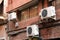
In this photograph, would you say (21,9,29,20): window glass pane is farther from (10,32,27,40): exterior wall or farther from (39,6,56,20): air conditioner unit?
(39,6,56,20): air conditioner unit

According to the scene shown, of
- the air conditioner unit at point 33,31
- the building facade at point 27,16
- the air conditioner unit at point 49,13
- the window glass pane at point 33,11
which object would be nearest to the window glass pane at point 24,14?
the building facade at point 27,16

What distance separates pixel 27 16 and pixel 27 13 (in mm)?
129

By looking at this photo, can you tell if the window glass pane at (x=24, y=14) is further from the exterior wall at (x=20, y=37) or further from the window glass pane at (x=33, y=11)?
the exterior wall at (x=20, y=37)

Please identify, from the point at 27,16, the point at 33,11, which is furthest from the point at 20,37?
the point at 33,11

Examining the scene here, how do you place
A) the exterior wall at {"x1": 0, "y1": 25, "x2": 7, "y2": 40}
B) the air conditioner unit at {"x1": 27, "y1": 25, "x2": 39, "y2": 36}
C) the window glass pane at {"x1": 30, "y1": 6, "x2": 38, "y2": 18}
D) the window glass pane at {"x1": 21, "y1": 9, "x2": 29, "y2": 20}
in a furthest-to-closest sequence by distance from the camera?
1. the exterior wall at {"x1": 0, "y1": 25, "x2": 7, "y2": 40}
2. the window glass pane at {"x1": 21, "y1": 9, "x2": 29, "y2": 20}
3. the window glass pane at {"x1": 30, "y1": 6, "x2": 38, "y2": 18}
4. the air conditioner unit at {"x1": 27, "y1": 25, "x2": 39, "y2": 36}

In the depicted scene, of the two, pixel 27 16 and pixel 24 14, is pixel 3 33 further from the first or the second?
pixel 27 16

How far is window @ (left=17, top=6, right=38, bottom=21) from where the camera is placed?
7165 mm

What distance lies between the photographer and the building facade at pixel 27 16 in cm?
593

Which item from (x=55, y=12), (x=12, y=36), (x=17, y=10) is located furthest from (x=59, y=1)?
(x=12, y=36)

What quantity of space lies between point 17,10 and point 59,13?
2841 millimetres

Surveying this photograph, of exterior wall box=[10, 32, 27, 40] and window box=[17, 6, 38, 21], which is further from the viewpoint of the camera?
exterior wall box=[10, 32, 27, 40]

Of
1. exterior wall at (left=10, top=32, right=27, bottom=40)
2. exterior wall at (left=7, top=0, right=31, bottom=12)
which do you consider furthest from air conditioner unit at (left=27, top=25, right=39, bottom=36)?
exterior wall at (left=7, top=0, right=31, bottom=12)

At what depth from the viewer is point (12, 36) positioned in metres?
8.20

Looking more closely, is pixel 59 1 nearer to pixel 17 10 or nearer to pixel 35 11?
pixel 35 11
